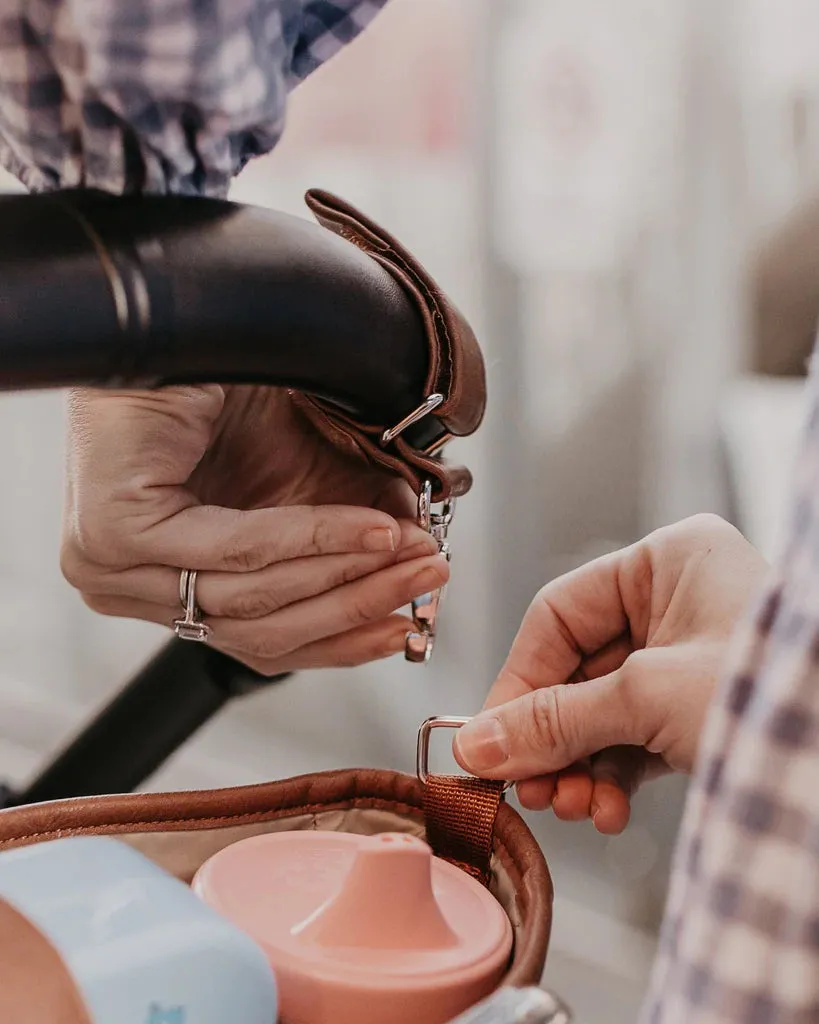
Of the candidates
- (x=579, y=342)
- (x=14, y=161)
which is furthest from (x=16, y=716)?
(x=14, y=161)

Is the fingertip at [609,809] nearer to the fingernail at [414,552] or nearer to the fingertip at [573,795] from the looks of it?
A: the fingertip at [573,795]

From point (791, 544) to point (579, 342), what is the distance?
3.30ft

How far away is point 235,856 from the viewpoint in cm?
36

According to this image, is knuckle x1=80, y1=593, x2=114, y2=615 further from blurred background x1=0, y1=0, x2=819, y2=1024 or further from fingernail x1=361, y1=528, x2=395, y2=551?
blurred background x1=0, y1=0, x2=819, y2=1024

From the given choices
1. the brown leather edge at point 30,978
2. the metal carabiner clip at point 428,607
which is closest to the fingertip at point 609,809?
the metal carabiner clip at point 428,607

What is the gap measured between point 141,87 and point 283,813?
25 centimetres

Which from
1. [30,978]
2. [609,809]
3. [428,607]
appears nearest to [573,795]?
[609,809]

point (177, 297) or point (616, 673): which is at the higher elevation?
point (177, 297)

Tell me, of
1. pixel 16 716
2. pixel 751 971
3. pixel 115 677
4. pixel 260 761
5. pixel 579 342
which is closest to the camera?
pixel 751 971

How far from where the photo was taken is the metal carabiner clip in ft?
1.64

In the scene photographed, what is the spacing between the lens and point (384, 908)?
324 mm

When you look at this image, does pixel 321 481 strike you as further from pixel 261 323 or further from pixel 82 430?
pixel 261 323

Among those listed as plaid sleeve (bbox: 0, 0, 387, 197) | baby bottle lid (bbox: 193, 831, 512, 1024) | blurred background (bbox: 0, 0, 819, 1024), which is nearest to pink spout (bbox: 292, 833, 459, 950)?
baby bottle lid (bbox: 193, 831, 512, 1024)

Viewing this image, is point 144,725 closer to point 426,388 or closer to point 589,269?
point 426,388
